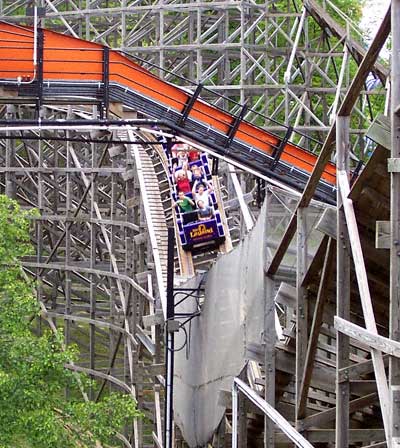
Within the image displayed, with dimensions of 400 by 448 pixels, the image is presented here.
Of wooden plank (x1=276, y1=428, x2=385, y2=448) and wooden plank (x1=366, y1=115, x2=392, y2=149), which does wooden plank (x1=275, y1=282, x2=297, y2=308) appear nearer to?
wooden plank (x1=276, y1=428, x2=385, y2=448)

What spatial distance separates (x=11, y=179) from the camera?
24.9 m

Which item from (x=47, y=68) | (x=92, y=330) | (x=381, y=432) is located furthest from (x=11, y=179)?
(x=381, y=432)

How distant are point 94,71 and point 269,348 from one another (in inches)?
228

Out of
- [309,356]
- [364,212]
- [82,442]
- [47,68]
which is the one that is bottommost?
[82,442]

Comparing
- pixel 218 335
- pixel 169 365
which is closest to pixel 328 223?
pixel 218 335

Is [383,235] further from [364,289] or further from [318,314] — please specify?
[318,314]

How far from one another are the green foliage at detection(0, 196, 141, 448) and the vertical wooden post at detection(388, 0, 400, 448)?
6133 millimetres

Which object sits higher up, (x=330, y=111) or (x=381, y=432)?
(x=330, y=111)

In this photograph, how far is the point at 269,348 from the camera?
41.7ft

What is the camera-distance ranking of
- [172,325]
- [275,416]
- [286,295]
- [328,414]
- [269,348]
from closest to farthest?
[275,416]
[328,414]
[286,295]
[269,348]
[172,325]

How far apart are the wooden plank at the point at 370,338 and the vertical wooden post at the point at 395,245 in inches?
2.6

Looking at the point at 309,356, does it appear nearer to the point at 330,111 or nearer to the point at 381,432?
the point at 381,432

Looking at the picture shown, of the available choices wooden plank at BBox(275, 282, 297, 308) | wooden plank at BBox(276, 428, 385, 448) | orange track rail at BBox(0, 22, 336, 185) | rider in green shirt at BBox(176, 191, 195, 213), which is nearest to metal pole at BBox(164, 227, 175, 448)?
orange track rail at BBox(0, 22, 336, 185)

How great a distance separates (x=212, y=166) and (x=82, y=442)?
17.0ft
